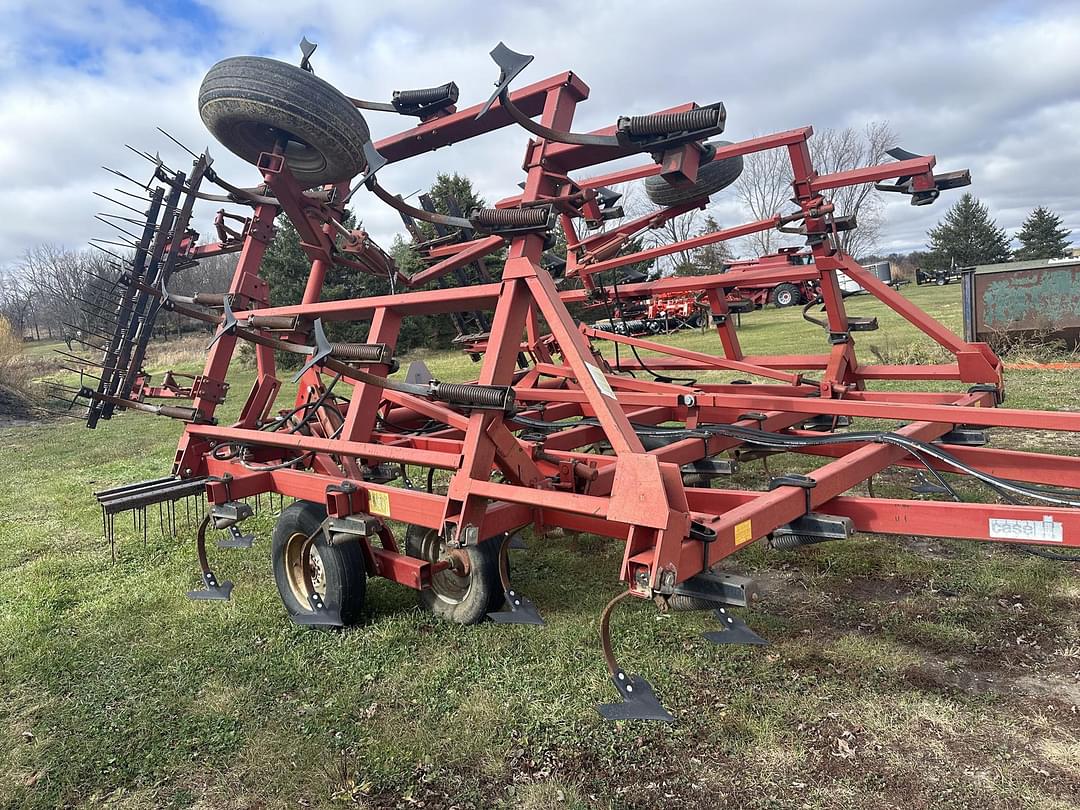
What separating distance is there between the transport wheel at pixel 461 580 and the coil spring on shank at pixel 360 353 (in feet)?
2.98

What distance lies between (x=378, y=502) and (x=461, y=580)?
65 cm

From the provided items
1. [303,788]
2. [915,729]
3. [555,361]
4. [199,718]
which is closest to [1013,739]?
[915,729]

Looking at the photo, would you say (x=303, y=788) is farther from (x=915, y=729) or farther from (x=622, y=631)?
(x=915, y=729)

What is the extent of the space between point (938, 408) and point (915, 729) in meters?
1.67

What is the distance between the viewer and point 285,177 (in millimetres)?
3822

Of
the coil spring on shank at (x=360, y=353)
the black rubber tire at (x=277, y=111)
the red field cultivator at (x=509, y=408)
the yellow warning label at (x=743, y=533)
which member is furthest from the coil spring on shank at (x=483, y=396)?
the black rubber tire at (x=277, y=111)

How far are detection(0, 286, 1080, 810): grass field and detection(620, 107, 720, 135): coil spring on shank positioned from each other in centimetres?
231

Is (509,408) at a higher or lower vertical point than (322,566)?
higher

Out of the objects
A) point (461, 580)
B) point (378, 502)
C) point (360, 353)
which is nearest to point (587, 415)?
point (461, 580)

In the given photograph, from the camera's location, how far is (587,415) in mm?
5582

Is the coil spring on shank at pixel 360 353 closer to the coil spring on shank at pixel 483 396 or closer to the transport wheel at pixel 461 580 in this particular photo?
the coil spring on shank at pixel 483 396

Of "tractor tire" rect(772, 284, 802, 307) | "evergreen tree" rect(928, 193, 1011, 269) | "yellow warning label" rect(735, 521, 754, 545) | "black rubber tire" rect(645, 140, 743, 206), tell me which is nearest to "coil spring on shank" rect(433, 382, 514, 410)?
"yellow warning label" rect(735, 521, 754, 545)

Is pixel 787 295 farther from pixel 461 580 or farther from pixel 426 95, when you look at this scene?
Answer: pixel 461 580

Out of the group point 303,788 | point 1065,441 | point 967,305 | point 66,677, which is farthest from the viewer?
point 967,305
